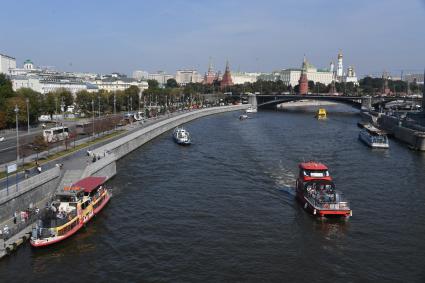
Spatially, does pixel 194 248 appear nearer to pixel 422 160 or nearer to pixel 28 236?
pixel 28 236

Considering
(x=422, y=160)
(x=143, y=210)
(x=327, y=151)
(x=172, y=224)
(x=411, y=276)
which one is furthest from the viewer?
(x=327, y=151)

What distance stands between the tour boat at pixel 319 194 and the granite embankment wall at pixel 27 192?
586 inches

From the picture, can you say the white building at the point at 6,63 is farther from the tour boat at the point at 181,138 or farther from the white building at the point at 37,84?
the tour boat at the point at 181,138

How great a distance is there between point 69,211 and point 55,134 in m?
24.4

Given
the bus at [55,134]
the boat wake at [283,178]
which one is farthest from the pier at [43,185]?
the boat wake at [283,178]

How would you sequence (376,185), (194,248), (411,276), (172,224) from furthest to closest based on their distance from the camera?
(376,185)
(172,224)
(194,248)
(411,276)

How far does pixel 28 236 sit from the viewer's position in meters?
21.8

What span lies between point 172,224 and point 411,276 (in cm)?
1169

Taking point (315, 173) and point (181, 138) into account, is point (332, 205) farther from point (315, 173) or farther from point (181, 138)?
point (181, 138)

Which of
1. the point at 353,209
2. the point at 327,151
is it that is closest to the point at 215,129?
the point at 327,151

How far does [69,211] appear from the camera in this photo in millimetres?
23250

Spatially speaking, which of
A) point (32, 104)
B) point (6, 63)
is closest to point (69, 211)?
point (32, 104)

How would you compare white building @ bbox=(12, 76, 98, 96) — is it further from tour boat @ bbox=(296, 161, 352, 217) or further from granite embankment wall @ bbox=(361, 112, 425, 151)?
tour boat @ bbox=(296, 161, 352, 217)

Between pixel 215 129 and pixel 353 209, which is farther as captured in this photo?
Result: pixel 215 129
